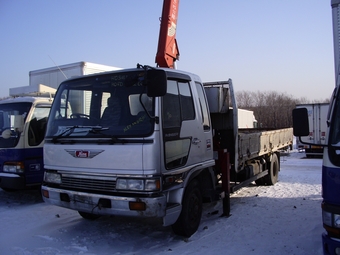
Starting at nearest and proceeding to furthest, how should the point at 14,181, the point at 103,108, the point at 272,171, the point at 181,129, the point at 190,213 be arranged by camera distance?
the point at 103,108 < the point at 181,129 < the point at 190,213 < the point at 14,181 < the point at 272,171

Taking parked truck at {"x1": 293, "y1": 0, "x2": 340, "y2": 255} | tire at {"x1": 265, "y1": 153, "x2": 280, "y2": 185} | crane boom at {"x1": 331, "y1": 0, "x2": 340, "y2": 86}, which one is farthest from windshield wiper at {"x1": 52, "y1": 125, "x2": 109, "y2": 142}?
tire at {"x1": 265, "y1": 153, "x2": 280, "y2": 185}

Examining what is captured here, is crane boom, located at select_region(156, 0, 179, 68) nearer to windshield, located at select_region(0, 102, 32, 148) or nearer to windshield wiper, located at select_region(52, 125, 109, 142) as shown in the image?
windshield, located at select_region(0, 102, 32, 148)

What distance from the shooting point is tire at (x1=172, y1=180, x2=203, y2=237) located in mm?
4766

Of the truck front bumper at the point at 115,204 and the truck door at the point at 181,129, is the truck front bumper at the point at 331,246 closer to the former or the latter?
the truck front bumper at the point at 115,204

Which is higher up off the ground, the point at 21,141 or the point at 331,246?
the point at 21,141

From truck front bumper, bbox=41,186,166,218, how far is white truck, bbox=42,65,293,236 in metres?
0.01

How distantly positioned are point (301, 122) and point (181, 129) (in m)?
1.74

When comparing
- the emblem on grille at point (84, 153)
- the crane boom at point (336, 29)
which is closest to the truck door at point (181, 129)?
the emblem on grille at point (84, 153)

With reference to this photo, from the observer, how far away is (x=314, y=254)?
14.2 feet

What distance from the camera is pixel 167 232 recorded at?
5262 mm

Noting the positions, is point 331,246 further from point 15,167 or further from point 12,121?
point 12,121

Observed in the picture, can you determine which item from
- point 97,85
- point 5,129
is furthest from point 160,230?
point 5,129

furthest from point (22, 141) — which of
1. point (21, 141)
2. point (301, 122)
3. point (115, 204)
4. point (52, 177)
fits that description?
point (301, 122)

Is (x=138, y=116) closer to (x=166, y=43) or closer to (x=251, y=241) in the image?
(x=251, y=241)
